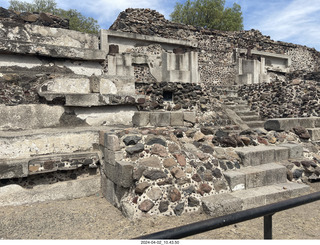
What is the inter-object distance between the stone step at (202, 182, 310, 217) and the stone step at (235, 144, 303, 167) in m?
0.46

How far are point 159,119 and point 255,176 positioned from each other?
1.90 metres

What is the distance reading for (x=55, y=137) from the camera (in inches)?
143

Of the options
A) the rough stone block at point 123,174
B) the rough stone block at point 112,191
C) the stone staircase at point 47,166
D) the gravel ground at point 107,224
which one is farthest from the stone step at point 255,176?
A: the stone staircase at point 47,166

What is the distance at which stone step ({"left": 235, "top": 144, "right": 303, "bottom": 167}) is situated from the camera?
3.72 meters

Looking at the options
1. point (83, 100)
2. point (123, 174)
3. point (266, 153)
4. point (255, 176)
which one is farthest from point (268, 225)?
point (83, 100)

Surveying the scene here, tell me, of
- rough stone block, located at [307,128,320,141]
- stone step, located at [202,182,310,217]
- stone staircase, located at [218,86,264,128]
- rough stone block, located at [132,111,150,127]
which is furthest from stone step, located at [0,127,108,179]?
stone staircase, located at [218,86,264,128]

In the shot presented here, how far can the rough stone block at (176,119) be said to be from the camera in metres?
4.57

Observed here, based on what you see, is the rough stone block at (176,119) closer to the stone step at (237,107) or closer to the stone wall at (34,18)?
the stone wall at (34,18)

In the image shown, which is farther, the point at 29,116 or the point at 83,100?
the point at 83,100

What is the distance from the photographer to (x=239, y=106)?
8.81 m

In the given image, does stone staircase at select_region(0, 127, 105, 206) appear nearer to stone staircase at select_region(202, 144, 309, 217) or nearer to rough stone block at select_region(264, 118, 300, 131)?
stone staircase at select_region(202, 144, 309, 217)

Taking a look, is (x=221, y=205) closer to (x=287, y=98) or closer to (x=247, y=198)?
(x=247, y=198)

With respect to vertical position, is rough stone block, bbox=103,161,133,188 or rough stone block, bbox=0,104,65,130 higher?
rough stone block, bbox=0,104,65,130

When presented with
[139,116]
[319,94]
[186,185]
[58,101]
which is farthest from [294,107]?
[58,101]
